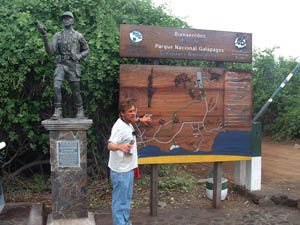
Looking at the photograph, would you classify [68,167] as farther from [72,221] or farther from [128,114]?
[128,114]

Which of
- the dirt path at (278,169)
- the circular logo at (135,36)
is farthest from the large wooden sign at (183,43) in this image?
the dirt path at (278,169)

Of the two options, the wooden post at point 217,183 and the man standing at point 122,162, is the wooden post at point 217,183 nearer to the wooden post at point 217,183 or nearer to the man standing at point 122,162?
the wooden post at point 217,183

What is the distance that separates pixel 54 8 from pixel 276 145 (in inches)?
414

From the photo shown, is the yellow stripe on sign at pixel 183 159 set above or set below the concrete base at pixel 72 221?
above

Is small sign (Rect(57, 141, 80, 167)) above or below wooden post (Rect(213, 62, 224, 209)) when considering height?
above

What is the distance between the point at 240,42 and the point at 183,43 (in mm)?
974

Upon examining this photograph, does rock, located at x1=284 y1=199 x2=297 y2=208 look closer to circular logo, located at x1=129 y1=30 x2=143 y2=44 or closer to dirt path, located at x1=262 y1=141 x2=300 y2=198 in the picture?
dirt path, located at x1=262 y1=141 x2=300 y2=198

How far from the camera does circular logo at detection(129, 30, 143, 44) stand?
444 cm

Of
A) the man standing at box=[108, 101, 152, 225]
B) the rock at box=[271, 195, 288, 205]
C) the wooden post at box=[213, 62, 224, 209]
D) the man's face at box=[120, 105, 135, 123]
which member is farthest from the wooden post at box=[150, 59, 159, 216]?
the rock at box=[271, 195, 288, 205]

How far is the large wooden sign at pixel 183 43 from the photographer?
446 centimetres

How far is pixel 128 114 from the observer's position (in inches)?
136

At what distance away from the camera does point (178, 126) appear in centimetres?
464

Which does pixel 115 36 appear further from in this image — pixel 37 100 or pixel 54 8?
pixel 37 100

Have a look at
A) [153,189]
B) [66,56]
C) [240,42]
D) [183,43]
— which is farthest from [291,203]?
[66,56]
